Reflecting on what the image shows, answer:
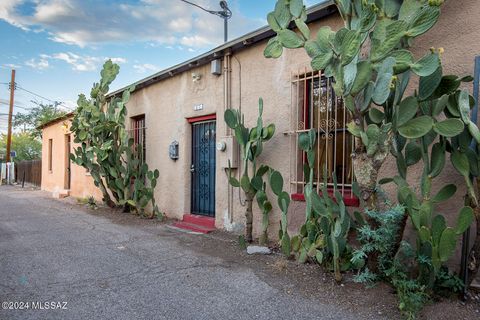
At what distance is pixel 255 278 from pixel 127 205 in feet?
18.4

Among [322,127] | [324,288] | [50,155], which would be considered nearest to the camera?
[324,288]

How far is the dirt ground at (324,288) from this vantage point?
3004mm

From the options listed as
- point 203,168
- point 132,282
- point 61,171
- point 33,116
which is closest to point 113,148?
point 203,168

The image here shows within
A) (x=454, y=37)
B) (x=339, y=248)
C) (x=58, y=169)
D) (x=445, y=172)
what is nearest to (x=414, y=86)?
(x=454, y=37)

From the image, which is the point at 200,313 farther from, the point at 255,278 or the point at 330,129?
the point at 330,129

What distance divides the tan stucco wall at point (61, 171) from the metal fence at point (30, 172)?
104 inches

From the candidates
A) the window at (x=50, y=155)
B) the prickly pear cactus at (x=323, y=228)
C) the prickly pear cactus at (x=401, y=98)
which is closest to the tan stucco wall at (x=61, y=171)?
the window at (x=50, y=155)

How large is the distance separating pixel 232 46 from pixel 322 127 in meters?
2.33

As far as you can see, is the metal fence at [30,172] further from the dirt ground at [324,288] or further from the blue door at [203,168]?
the dirt ground at [324,288]

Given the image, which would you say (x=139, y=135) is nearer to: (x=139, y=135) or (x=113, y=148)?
(x=139, y=135)

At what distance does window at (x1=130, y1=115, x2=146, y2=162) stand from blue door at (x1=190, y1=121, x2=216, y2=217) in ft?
6.62

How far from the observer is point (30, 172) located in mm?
20938

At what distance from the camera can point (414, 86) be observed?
3.88 m

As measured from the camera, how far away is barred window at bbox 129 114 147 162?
8758 millimetres
